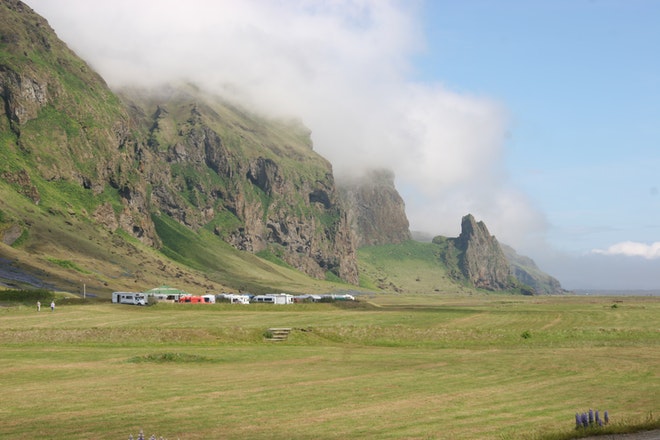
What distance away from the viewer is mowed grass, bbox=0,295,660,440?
27.6 metres

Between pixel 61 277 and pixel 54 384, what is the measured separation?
170650 mm

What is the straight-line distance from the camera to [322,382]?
131 ft

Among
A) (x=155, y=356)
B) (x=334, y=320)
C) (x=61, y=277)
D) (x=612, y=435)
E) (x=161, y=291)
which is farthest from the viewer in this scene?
(x=61, y=277)

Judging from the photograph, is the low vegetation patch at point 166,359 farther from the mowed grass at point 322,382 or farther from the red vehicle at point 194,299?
the red vehicle at point 194,299

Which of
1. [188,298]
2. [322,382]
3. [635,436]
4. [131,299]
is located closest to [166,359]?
[322,382]

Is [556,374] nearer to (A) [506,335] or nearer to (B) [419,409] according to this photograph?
(B) [419,409]

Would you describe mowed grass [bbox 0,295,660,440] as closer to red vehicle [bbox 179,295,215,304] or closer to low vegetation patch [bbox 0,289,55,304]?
low vegetation patch [bbox 0,289,55,304]

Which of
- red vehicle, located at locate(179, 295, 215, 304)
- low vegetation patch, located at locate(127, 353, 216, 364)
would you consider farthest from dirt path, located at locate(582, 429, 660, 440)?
red vehicle, located at locate(179, 295, 215, 304)

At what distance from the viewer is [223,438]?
25.6 metres

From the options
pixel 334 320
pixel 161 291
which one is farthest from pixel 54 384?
pixel 161 291

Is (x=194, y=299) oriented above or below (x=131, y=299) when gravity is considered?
below

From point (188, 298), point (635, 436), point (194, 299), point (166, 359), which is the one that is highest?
point (188, 298)

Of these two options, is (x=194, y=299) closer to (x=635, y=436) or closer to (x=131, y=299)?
(x=131, y=299)

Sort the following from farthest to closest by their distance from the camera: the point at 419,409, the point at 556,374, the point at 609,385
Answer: the point at 556,374 < the point at 609,385 < the point at 419,409
